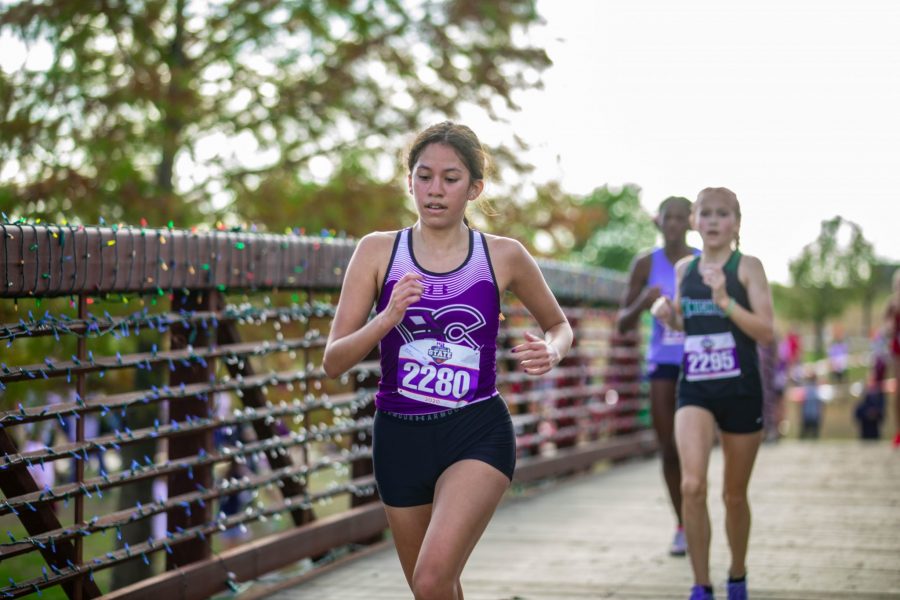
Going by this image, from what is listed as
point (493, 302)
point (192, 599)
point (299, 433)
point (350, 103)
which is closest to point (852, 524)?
point (299, 433)

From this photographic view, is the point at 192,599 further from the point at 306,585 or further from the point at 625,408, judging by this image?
the point at 625,408

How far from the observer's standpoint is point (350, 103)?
12758 mm

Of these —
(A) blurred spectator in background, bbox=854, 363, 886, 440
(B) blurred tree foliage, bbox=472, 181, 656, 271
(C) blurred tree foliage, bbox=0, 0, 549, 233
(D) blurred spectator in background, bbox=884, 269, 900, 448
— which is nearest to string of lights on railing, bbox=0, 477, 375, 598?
(C) blurred tree foliage, bbox=0, 0, 549, 233

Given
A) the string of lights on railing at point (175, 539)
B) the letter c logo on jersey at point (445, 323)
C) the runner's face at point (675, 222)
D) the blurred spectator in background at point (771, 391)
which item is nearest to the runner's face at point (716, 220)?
the runner's face at point (675, 222)

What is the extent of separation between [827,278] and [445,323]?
105 metres

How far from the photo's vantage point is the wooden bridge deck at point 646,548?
245 inches

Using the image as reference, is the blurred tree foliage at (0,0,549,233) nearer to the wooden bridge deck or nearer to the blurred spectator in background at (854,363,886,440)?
the wooden bridge deck

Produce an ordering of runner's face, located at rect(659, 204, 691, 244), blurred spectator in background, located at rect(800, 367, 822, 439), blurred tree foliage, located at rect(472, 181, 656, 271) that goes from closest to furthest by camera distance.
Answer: runner's face, located at rect(659, 204, 691, 244), blurred tree foliage, located at rect(472, 181, 656, 271), blurred spectator in background, located at rect(800, 367, 822, 439)

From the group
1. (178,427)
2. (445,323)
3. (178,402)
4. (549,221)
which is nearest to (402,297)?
(445,323)

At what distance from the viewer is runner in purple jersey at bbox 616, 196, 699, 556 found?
720 centimetres

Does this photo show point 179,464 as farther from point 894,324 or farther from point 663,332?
point 894,324

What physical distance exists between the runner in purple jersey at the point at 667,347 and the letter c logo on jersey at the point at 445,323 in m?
3.40

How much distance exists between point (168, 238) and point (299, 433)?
70.8 inches

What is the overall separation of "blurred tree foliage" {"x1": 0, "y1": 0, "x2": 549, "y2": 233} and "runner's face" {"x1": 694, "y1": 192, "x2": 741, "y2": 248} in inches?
241
